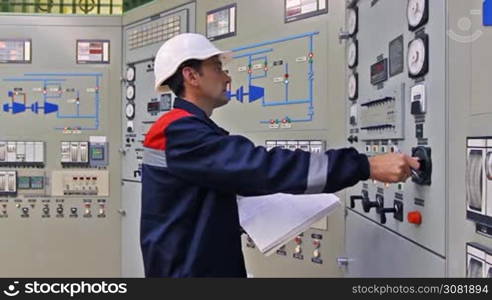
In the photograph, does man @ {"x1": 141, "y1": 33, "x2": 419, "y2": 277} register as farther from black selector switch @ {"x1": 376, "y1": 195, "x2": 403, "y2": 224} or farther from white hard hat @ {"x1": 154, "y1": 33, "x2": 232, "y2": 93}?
black selector switch @ {"x1": 376, "y1": 195, "x2": 403, "y2": 224}

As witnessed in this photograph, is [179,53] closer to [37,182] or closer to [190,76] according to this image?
[190,76]

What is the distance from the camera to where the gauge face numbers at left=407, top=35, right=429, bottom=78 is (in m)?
1.45

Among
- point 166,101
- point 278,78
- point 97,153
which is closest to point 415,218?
point 278,78

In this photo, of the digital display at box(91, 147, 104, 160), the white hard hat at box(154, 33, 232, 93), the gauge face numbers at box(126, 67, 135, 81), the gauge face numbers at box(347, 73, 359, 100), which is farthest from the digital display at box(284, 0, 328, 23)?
the digital display at box(91, 147, 104, 160)

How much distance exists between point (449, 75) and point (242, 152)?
53 cm

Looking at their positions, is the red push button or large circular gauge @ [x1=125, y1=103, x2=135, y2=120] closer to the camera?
the red push button

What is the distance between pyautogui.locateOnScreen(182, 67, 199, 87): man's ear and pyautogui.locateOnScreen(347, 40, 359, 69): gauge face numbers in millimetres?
753

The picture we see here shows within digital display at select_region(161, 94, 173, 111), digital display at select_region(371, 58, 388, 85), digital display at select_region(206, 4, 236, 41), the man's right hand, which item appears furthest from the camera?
digital display at select_region(161, 94, 173, 111)

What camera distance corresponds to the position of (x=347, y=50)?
234 centimetres

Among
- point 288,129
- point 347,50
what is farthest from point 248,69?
point 347,50

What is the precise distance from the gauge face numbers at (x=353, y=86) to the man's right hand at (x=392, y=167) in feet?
2.63

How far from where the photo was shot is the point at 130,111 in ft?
12.7

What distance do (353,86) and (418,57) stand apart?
0.71 meters

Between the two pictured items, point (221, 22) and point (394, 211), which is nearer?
point (394, 211)
